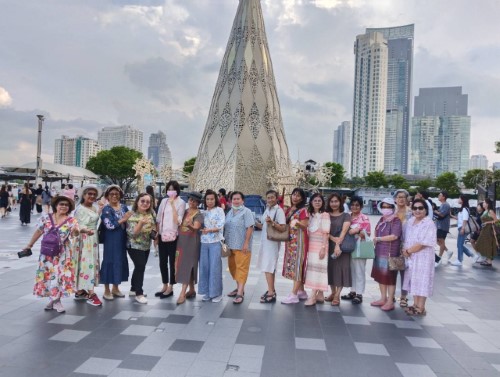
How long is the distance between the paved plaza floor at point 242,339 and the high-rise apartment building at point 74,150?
317ft

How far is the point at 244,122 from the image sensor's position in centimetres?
2336

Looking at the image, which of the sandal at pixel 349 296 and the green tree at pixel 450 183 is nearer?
the sandal at pixel 349 296

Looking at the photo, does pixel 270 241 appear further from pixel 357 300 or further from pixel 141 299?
pixel 141 299

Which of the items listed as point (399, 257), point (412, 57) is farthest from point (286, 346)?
point (412, 57)

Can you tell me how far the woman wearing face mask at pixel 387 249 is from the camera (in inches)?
204

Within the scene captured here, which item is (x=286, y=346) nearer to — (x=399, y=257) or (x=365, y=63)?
(x=399, y=257)

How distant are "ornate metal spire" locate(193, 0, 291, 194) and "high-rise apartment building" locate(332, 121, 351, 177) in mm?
100448

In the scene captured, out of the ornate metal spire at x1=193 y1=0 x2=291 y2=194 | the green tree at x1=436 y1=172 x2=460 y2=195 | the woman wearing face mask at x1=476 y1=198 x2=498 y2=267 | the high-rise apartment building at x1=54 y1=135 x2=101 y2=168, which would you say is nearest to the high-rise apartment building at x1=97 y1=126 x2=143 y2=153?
the high-rise apartment building at x1=54 y1=135 x2=101 y2=168

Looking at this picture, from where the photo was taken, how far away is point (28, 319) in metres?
4.36

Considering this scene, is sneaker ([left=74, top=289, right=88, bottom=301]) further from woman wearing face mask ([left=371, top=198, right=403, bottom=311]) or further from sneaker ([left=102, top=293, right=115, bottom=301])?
woman wearing face mask ([left=371, top=198, right=403, bottom=311])

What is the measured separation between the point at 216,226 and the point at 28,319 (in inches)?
95.5

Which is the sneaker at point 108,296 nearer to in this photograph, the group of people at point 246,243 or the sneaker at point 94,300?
the group of people at point 246,243

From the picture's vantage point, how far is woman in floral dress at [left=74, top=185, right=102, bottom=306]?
483 centimetres

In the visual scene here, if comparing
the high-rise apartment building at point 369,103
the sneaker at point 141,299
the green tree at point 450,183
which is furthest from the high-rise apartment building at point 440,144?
the sneaker at point 141,299
